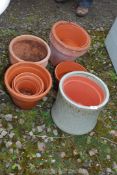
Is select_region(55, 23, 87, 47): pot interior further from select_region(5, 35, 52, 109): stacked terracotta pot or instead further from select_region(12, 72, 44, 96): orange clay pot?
select_region(12, 72, 44, 96): orange clay pot

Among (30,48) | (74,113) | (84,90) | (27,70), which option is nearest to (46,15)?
(30,48)

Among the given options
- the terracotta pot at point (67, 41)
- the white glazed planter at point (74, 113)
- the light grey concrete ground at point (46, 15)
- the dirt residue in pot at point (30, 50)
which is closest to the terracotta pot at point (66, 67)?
the terracotta pot at point (67, 41)

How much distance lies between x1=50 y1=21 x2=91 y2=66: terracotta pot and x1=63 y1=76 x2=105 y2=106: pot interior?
289mm

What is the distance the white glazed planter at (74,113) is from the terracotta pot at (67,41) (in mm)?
288

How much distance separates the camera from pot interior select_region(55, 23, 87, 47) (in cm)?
303

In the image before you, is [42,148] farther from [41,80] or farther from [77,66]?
[77,66]

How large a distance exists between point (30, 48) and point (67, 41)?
0.37 m

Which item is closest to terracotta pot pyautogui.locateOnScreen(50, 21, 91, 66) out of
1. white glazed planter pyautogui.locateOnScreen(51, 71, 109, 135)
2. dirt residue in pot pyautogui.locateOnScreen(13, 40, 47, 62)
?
dirt residue in pot pyautogui.locateOnScreen(13, 40, 47, 62)

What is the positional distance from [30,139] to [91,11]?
169 centimetres

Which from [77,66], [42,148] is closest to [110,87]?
[77,66]

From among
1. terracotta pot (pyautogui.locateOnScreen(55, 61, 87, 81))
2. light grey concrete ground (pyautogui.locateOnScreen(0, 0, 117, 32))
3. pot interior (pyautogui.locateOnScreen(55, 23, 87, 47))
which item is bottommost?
light grey concrete ground (pyautogui.locateOnScreen(0, 0, 117, 32))

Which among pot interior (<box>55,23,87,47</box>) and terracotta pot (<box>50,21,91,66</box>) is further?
pot interior (<box>55,23,87,47</box>)

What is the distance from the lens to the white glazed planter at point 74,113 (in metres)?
2.46

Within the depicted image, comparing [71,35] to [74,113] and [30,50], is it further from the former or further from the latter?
[74,113]
